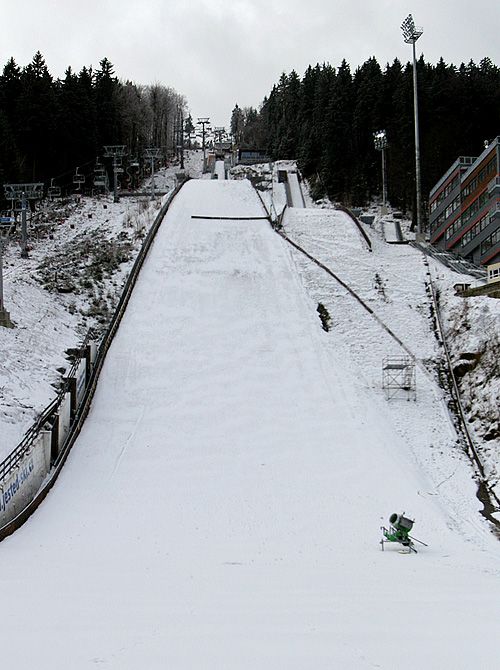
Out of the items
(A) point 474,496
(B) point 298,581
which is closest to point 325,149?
(A) point 474,496

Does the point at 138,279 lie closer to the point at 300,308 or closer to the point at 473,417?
the point at 300,308

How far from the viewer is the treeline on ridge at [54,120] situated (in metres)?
51.8

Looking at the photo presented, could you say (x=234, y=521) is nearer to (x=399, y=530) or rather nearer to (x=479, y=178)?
(x=399, y=530)

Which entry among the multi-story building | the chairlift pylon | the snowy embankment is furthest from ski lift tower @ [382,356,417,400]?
the chairlift pylon

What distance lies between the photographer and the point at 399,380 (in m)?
19.8

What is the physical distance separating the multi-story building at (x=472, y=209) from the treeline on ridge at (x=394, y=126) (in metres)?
7.30

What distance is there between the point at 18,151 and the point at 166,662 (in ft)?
169

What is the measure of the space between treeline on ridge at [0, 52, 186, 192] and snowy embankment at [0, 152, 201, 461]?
9.44 m

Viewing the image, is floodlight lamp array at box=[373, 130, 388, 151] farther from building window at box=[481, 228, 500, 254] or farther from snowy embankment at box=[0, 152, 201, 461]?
snowy embankment at box=[0, 152, 201, 461]

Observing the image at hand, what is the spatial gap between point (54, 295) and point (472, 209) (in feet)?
78.3

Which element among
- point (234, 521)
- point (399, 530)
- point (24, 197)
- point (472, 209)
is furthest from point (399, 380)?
point (24, 197)

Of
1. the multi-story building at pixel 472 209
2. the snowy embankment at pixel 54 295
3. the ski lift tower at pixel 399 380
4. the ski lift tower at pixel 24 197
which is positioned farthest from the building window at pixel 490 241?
the ski lift tower at pixel 24 197

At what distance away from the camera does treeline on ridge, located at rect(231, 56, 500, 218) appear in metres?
53.2

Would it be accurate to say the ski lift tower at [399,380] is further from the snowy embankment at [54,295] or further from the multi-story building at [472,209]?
the multi-story building at [472,209]
